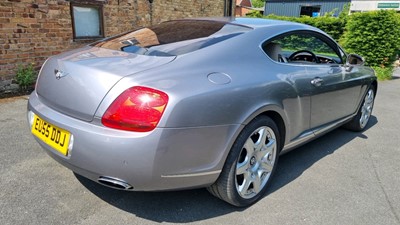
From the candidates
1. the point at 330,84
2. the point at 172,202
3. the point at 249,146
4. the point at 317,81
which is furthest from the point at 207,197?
the point at 330,84

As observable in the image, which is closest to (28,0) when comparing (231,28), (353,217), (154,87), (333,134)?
(231,28)

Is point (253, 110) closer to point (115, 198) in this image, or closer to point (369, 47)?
point (115, 198)

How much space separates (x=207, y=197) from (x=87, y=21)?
5.28 meters

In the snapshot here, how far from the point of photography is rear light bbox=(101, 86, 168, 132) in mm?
1831

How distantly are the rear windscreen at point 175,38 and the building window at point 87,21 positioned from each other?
12.5 feet

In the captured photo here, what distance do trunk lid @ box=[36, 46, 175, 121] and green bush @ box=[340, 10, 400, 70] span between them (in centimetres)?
895

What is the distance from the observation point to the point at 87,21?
6484 mm

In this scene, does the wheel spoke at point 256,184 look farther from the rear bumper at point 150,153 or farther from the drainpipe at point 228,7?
the drainpipe at point 228,7

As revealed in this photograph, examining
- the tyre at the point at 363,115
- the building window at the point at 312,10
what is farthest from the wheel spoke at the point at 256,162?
the building window at the point at 312,10

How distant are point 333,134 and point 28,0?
17.3 feet

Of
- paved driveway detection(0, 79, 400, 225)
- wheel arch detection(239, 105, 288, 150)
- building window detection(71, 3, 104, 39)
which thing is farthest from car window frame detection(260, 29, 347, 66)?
building window detection(71, 3, 104, 39)

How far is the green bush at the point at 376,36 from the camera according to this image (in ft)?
29.6

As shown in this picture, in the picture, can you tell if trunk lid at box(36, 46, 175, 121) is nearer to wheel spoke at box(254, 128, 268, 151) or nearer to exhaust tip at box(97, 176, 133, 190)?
exhaust tip at box(97, 176, 133, 190)

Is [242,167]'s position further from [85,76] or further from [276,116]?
[85,76]
